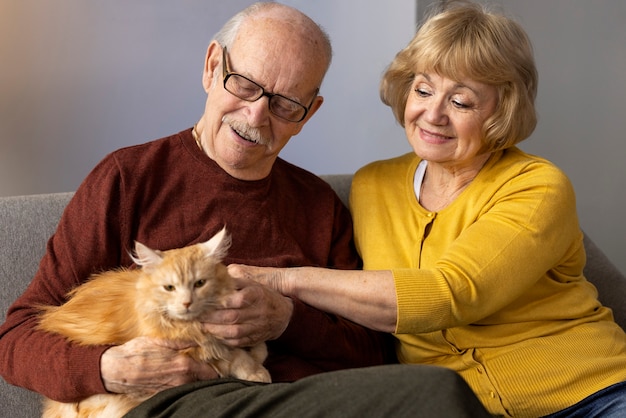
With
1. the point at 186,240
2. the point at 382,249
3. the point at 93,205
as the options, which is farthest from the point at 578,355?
the point at 93,205

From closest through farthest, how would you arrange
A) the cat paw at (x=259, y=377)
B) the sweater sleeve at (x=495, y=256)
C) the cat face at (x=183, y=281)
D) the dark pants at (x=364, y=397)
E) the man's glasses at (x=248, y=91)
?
the dark pants at (x=364, y=397) → the cat face at (x=183, y=281) → the cat paw at (x=259, y=377) → the sweater sleeve at (x=495, y=256) → the man's glasses at (x=248, y=91)

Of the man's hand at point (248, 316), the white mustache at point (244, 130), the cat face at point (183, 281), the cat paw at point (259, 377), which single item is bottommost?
the cat paw at point (259, 377)

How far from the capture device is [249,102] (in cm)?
196

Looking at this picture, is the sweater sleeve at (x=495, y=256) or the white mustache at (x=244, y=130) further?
the white mustache at (x=244, y=130)

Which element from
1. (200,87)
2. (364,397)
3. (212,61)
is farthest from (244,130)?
(200,87)

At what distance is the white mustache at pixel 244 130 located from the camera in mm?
1973

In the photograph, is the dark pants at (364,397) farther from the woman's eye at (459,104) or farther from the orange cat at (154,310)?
the woman's eye at (459,104)

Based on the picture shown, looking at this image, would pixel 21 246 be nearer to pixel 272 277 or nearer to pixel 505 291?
pixel 272 277

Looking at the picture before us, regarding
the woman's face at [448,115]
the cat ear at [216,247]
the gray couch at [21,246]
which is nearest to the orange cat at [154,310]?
the cat ear at [216,247]

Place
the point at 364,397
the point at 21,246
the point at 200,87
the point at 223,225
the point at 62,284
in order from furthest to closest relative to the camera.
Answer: the point at 200,87 < the point at 21,246 < the point at 223,225 < the point at 62,284 < the point at 364,397

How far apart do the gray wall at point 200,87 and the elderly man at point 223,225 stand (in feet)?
3.09

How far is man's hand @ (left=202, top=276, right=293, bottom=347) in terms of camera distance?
→ 1632mm

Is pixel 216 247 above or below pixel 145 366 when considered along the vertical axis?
above

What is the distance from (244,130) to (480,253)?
2.20ft
